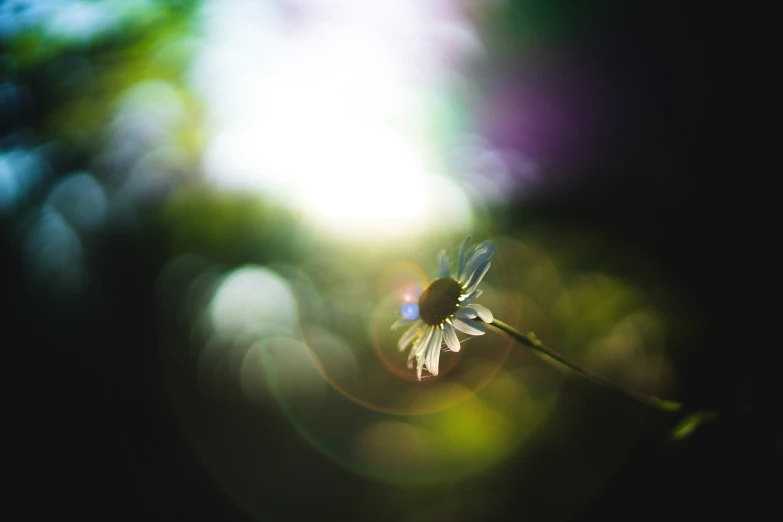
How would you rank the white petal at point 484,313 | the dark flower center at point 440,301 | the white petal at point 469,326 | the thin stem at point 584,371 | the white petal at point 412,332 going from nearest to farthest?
1. the thin stem at point 584,371
2. the white petal at point 484,313
3. the white petal at point 469,326
4. the dark flower center at point 440,301
5. the white petal at point 412,332

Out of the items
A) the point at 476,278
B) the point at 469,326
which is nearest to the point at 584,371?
the point at 469,326

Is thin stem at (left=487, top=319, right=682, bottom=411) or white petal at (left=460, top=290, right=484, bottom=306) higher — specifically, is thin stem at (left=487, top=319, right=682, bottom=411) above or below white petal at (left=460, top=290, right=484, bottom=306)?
below

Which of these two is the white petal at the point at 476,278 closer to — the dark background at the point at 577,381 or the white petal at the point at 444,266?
the white petal at the point at 444,266

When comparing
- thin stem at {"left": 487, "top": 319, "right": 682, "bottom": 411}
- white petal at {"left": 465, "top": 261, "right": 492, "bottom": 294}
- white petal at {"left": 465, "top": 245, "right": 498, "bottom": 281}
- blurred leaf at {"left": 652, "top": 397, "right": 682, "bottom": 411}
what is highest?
white petal at {"left": 465, "top": 245, "right": 498, "bottom": 281}

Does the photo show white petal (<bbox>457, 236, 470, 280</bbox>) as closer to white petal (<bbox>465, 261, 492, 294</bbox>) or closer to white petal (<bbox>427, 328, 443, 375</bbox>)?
white petal (<bbox>465, 261, 492, 294</bbox>)

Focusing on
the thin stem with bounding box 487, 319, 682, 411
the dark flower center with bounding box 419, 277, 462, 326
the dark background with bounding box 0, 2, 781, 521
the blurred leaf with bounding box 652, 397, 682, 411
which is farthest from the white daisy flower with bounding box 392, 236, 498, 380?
the dark background with bounding box 0, 2, 781, 521

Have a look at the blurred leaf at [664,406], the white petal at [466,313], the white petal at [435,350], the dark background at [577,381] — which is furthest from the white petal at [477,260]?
the dark background at [577,381]
